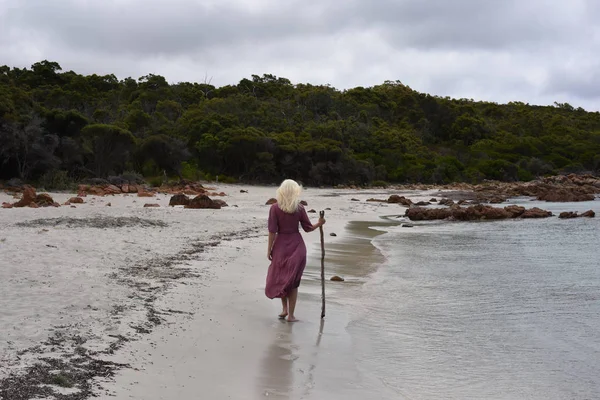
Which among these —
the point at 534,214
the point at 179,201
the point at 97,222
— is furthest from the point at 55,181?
the point at 534,214

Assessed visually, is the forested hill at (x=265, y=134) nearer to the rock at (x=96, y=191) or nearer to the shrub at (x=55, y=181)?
the shrub at (x=55, y=181)

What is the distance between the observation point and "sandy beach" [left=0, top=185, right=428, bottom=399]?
4.94m

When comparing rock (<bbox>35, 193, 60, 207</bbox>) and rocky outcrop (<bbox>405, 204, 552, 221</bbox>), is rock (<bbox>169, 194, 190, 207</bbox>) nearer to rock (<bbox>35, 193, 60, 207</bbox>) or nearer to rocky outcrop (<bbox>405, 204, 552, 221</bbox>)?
rock (<bbox>35, 193, 60, 207</bbox>)

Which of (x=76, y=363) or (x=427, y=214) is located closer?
(x=76, y=363)

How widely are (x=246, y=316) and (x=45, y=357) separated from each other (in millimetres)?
3112

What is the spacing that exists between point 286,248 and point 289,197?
25.1 inches

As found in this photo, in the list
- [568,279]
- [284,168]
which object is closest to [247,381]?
[568,279]

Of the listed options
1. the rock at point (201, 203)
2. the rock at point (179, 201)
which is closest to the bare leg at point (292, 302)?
the rock at point (201, 203)

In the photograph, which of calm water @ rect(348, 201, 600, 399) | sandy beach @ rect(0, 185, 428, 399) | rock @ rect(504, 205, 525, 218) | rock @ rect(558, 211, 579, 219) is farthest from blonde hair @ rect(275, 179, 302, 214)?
rock @ rect(558, 211, 579, 219)

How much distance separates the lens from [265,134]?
53.5m

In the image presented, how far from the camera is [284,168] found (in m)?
51.1

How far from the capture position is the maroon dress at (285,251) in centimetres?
783

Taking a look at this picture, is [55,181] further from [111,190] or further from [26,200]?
[26,200]

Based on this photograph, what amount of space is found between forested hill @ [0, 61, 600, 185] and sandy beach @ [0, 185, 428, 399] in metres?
19.3
